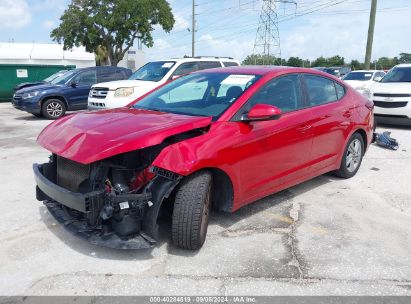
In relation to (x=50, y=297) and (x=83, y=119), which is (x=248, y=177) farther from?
(x=50, y=297)

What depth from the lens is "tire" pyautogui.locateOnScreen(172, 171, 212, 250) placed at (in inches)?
129

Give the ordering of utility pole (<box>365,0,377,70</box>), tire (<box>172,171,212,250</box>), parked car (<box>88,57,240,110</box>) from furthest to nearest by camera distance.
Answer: utility pole (<box>365,0,377,70</box>) → parked car (<box>88,57,240,110</box>) → tire (<box>172,171,212,250</box>)

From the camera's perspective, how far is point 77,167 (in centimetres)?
341

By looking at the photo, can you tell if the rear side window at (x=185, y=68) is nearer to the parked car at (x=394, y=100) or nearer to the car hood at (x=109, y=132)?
the parked car at (x=394, y=100)

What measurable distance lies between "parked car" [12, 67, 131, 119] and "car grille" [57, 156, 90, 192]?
30.7ft

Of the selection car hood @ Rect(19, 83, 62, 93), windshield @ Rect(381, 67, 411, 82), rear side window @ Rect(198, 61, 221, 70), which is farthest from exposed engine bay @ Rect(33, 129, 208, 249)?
car hood @ Rect(19, 83, 62, 93)

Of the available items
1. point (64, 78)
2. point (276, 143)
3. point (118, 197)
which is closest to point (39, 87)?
point (64, 78)

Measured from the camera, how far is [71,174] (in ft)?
11.5

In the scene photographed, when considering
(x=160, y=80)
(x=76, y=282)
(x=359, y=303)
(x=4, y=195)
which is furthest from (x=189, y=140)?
(x=160, y=80)

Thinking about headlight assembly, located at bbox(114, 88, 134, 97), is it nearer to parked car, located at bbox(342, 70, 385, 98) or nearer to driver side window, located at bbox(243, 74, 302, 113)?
driver side window, located at bbox(243, 74, 302, 113)

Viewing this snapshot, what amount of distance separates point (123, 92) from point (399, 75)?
24.9 feet

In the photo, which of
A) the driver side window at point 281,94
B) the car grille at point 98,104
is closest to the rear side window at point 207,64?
Result: the car grille at point 98,104

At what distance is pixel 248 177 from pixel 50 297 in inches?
78.8

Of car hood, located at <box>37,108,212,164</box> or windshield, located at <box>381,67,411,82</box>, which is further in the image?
windshield, located at <box>381,67,411,82</box>
